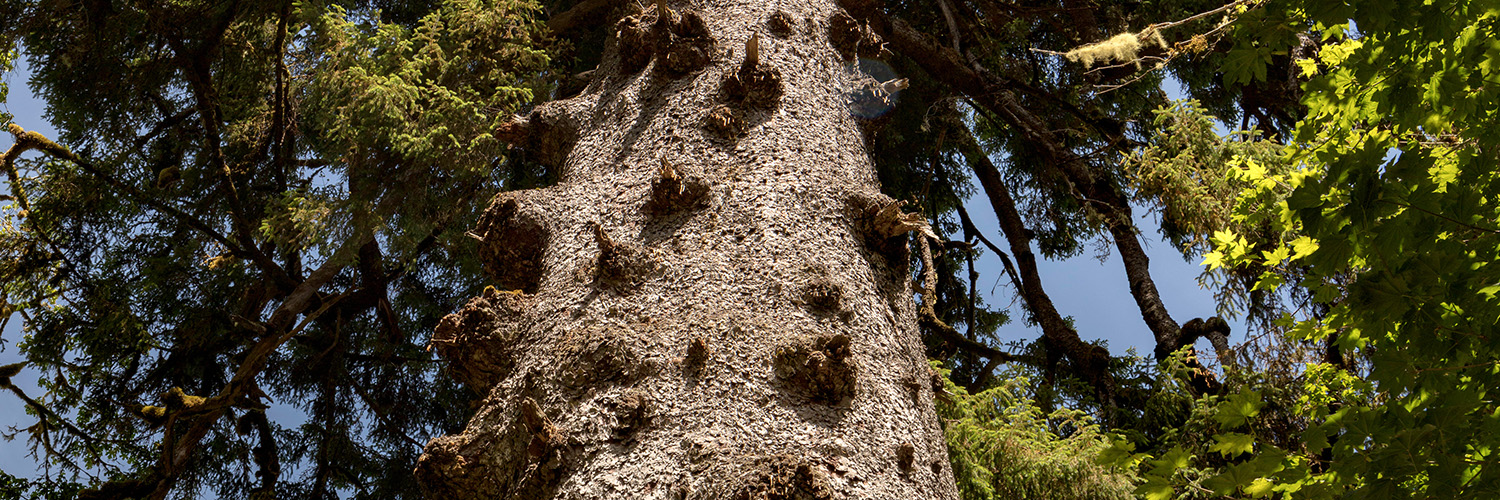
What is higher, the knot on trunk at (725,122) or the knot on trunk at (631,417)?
the knot on trunk at (725,122)

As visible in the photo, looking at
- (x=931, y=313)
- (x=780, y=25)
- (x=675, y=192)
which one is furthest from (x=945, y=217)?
(x=675, y=192)

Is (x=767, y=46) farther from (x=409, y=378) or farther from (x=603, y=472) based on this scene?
(x=409, y=378)

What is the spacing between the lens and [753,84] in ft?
11.5

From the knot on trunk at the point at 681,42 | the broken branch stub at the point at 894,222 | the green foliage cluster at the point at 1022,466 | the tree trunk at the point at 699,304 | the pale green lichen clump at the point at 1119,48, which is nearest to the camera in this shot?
the tree trunk at the point at 699,304

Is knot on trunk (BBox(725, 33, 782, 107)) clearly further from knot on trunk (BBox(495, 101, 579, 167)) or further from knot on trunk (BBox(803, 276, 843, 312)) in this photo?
knot on trunk (BBox(803, 276, 843, 312))

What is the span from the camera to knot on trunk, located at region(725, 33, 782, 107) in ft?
11.5

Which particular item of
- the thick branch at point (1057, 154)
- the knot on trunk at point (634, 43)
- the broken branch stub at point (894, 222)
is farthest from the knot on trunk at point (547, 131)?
the thick branch at point (1057, 154)

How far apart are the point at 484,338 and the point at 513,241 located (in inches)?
16.5

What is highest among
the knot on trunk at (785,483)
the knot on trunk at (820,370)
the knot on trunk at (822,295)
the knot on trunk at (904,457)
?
the knot on trunk at (822,295)

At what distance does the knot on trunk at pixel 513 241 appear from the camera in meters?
3.37

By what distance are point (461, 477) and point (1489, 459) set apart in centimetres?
275

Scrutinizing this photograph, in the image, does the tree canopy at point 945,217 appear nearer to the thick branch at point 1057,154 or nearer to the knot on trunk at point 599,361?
the thick branch at point 1057,154

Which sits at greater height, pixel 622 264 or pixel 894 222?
pixel 894 222

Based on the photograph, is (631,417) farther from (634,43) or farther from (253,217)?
(253,217)
